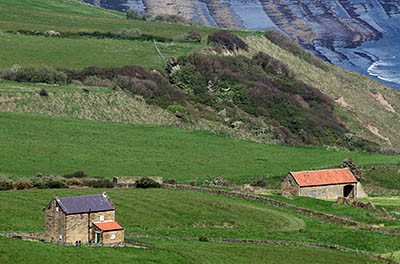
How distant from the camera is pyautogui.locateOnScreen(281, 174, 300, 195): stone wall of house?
8712 cm

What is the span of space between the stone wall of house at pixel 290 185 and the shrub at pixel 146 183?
14.1 m

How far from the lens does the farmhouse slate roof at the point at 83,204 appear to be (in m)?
54.3

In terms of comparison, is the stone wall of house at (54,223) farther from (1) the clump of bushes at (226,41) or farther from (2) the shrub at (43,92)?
(1) the clump of bushes at (226,41)

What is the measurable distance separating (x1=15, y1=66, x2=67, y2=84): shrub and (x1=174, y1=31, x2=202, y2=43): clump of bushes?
127 feet

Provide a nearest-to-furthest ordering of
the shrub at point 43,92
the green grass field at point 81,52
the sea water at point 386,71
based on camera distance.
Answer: the shrub at point 43,92, the green grass field at point 81,52, the sea water at point 386,71

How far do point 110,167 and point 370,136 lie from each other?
58.0m

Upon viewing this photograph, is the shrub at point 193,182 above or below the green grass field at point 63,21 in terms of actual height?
below

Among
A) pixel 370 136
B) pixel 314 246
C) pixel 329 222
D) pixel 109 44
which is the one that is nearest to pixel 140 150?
pixel 329 222

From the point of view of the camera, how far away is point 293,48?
176125 millimetres

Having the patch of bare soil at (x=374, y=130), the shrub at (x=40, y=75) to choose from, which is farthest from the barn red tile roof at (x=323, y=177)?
the shrub at (x=40, y=75)

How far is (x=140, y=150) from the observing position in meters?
99.3

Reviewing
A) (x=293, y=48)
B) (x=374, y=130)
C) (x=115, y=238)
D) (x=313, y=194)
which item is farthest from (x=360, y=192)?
(x=293, y=48)

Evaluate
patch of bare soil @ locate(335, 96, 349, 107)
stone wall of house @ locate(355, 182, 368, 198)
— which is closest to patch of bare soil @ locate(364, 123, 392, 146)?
patch of bare soil @ locate(335, 96, 349, 107)

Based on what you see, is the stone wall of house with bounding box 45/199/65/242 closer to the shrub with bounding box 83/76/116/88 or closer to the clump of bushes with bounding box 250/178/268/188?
the clump of bushes with bounding box 250/178/268/188
